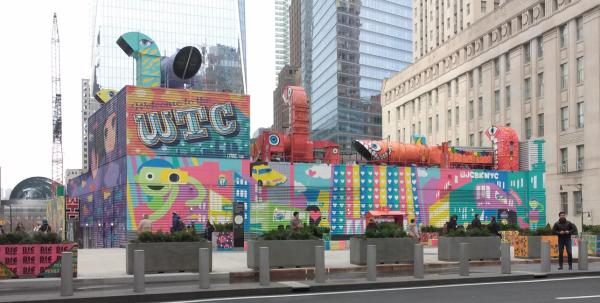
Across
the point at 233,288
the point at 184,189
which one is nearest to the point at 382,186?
the point at 184,189

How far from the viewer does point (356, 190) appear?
1435 inches

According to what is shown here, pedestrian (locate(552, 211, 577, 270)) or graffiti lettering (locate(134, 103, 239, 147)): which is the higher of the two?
graffiti lettering (locate(134, 103, 239, 147))

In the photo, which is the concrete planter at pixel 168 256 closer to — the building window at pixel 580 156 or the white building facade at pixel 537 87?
the white building facade at pixel 537 87

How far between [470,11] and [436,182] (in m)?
54.9

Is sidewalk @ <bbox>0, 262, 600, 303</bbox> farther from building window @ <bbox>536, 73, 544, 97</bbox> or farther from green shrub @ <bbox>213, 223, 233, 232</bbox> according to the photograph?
building window @ <bbox>536, 73, 544, 97</bbox>

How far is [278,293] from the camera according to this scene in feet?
47.8

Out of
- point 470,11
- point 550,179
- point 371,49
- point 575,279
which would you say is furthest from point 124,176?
point 371,49

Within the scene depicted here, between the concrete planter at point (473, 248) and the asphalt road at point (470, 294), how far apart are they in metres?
Answer: 4.96

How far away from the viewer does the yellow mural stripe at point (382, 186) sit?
37.0m

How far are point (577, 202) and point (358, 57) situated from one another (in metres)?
83.6

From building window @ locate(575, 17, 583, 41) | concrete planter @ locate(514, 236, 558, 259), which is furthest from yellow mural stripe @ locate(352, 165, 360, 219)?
building window @ locate(575, 17, 583, 41)

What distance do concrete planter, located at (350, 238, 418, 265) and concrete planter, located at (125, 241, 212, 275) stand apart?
4604mm

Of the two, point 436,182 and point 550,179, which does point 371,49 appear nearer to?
point 550,179

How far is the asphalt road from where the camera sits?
12961mm
